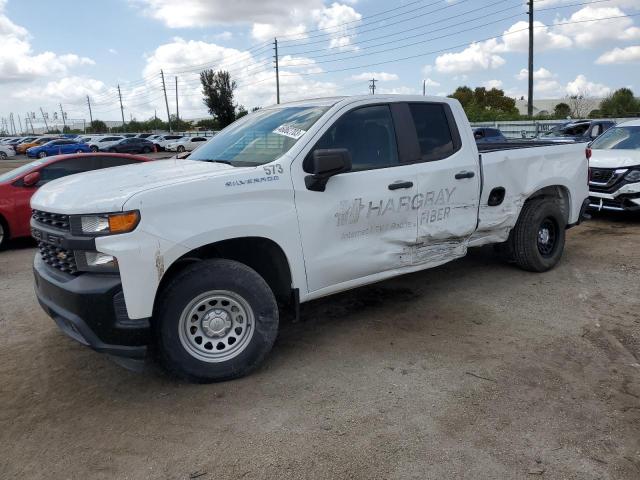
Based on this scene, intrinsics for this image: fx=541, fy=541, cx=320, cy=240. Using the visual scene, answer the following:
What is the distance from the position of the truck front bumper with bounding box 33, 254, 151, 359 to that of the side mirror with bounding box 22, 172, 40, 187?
5845 millimetres

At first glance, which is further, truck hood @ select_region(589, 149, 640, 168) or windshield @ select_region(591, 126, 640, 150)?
windshield @ select_region(591, 126, 640, 150)

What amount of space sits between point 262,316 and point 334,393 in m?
0.72

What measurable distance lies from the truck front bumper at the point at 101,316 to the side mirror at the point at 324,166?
1513 millimetres

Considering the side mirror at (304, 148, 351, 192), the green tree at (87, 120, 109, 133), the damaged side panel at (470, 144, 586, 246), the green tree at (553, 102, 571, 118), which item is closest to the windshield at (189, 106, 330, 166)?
the side mirror at (304, 148, 351, 192)

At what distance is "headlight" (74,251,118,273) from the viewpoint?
3.29m

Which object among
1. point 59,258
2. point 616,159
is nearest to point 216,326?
point 59,258

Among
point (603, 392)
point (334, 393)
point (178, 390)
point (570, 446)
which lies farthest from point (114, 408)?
point (603, 392)

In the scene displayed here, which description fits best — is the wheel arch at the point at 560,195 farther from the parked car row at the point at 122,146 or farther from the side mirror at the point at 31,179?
the parked car row at the point at 122,146

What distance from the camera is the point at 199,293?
355 centimetres

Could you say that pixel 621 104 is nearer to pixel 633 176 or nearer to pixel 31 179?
pixel 633 176

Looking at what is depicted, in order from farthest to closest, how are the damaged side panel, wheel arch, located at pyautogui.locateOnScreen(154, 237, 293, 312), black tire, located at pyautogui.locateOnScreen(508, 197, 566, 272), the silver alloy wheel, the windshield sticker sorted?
black tire, located at pyautogui.locateOnScreen(508, 197, 566, 272)
the damaged side panel
the windshield sticker
wheel arch, located at pyautogui.locateOnScreen(154, 237, 293, 312)
the silver alloy wheel

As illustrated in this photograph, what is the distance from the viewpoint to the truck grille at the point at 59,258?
3.45 metres

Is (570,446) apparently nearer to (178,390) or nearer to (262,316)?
(262,316)

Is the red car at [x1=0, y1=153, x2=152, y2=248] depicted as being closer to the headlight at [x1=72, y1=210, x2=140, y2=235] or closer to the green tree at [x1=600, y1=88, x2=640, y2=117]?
the headlight at [x1=72, y1=210, x2=140, y2=235]
